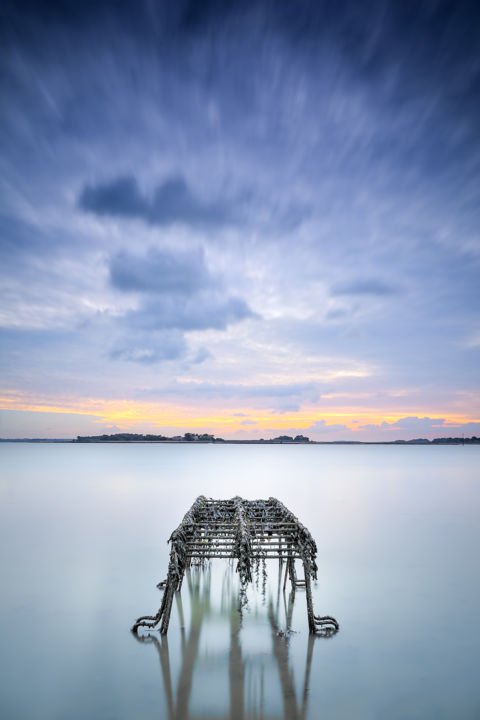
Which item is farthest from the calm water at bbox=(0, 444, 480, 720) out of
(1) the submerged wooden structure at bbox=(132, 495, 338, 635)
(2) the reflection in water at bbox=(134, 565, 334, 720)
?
(1) the submerged wooden structure at bbox=(132, 495, 338, 635)

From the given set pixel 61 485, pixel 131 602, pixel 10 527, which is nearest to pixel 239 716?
pixel 131 602

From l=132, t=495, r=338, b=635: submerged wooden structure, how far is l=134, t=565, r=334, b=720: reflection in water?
31.4 inches

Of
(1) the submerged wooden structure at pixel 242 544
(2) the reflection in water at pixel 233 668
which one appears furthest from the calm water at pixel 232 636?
(1) the submerged wooden structure at pixel 242 544

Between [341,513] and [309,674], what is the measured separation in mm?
23019

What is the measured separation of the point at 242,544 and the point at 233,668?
2.33 m

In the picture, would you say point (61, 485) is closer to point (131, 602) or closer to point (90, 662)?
point (131, 602)

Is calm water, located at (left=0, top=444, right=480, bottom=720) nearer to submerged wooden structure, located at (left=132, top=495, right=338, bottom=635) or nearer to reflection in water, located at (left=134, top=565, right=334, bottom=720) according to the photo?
reflection in water, located at (left=134, top=565, right=334, bottom=720)

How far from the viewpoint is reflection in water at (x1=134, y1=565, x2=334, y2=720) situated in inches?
297

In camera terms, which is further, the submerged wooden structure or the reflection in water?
the submerged wooden structure

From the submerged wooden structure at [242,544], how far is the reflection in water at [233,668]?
2.62 feet

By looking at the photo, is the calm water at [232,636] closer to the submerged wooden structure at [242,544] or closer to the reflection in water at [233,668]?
the reflection in water at [233,668]

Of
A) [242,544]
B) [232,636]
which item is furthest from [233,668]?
[242,544]

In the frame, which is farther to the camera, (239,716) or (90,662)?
(90,662)

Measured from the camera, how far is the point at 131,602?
12.4m
